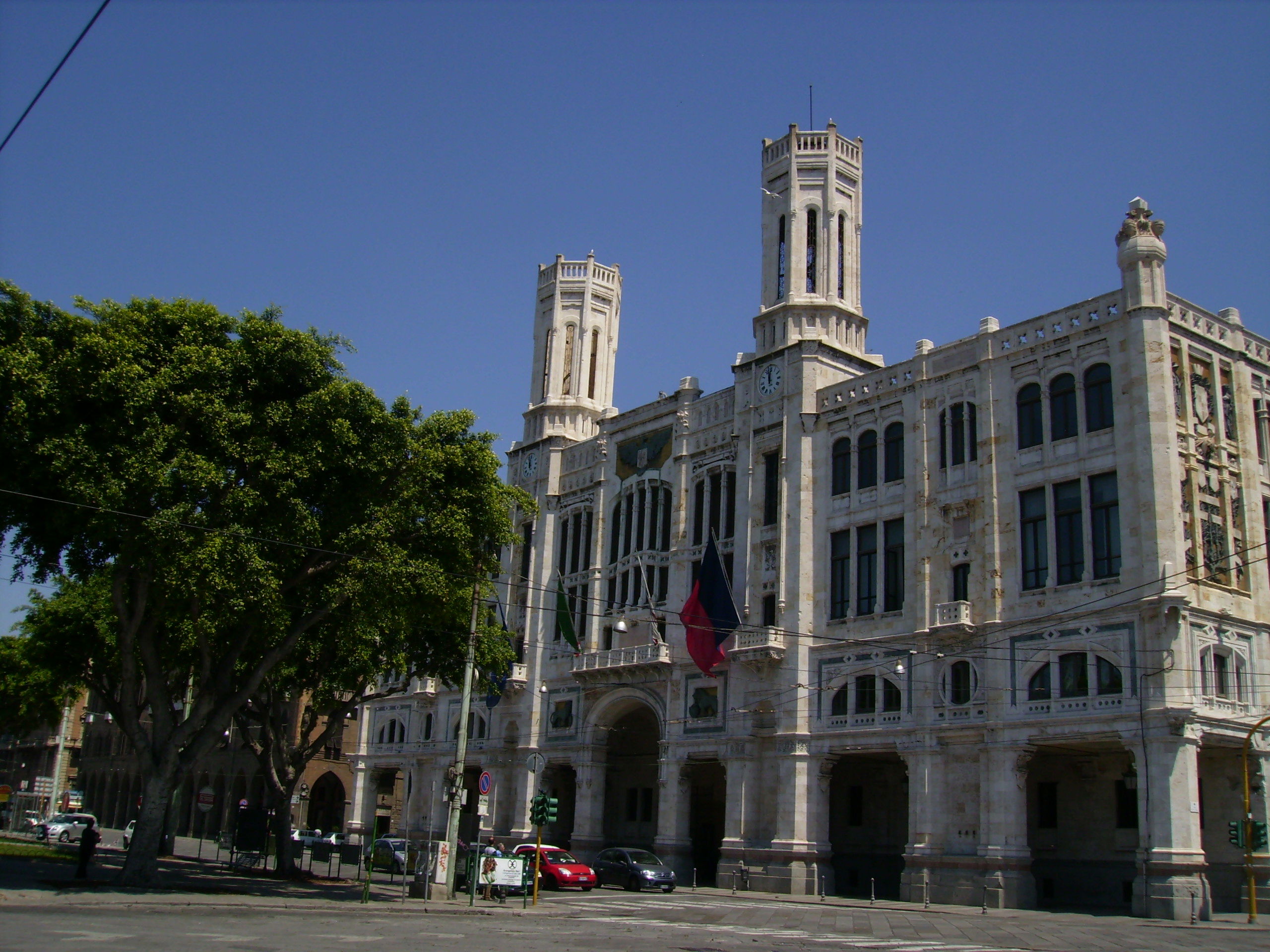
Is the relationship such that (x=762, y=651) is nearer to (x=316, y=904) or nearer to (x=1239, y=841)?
(x=1239, y=841)

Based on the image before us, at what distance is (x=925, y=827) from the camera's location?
37688 millimetres

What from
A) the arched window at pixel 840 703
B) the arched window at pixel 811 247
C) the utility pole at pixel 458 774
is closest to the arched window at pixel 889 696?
the arched window at pixel 840 703

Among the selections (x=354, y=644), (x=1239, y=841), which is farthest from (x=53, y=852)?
(x=1239, y=841)

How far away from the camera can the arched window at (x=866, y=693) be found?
40531mm

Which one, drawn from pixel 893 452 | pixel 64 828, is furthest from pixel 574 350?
pixel 64 828

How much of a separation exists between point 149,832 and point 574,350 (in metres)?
37.1

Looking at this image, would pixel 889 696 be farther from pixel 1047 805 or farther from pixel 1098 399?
pixel 1098 399

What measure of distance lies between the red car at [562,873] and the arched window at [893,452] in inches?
685

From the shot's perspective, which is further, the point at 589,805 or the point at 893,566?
the point at 589,805

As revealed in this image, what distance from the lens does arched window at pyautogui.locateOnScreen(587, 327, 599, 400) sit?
61.4m

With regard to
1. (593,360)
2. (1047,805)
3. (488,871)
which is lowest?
(488,871)

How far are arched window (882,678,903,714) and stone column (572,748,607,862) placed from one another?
1621 cm

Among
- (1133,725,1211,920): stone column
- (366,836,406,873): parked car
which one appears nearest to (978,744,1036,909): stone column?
(1133,725,1211,920): stone column

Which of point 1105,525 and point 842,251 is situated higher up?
point 842,251
